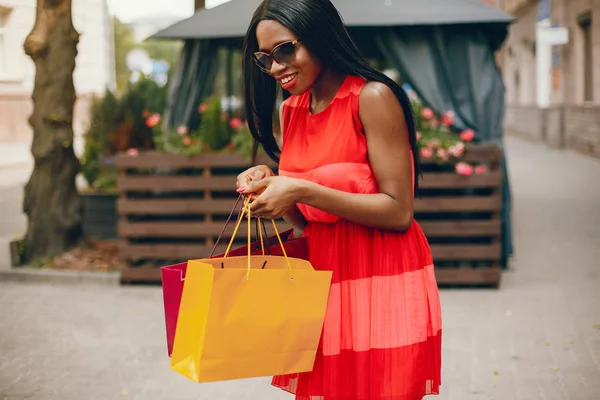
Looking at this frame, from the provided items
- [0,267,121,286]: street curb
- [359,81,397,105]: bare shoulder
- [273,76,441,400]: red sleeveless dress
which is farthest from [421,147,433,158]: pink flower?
[359,81,397,105]: bare shoulder

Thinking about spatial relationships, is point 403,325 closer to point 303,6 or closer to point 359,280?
point 359,280

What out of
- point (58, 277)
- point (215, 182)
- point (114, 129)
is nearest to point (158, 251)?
point (215, 182)

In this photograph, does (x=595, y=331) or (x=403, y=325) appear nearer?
(x=403, y=325)

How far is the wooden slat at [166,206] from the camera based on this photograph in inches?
301

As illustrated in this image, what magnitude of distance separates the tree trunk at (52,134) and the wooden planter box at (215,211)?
37.2 inches

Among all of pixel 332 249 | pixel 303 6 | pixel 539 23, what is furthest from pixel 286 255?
pixel 539 23

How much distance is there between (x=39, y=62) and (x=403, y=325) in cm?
676

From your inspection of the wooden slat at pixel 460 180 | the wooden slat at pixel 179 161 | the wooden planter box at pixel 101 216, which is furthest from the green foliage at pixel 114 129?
the wooden slat at pixel 460 180

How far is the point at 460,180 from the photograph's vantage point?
24.0ft

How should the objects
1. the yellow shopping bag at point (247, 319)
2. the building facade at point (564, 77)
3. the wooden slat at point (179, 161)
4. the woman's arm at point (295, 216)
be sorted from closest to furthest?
the yellow shopping bag at point (247, 319) → the woman's arm at point (295, 216) → the wooden slat at point (179, 161) → the building facade at point (564, 77)

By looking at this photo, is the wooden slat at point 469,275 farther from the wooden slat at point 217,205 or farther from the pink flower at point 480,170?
the pink flower at point 480,170

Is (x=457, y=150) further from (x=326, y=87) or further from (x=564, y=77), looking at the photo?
(x=564, y=77)

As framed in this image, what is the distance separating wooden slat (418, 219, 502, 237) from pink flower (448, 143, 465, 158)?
1.95 feet

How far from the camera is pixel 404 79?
8.65 meters
